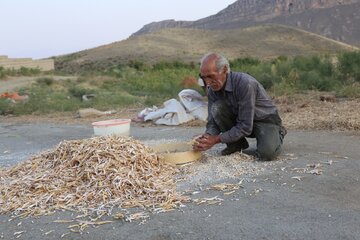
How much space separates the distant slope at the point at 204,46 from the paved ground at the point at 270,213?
3850 cm

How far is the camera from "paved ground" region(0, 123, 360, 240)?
2928mm

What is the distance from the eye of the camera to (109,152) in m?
4.01

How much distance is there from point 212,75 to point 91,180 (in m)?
1.30

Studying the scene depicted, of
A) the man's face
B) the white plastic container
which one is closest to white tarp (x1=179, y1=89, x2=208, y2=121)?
the white plastic container

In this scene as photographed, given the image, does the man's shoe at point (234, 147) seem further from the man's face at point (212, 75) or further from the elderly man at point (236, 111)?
the man's face at point (212, 75)

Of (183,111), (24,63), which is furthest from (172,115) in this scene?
(24,63)

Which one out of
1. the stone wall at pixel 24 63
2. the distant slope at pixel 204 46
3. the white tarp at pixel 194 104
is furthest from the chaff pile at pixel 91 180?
the distant slope at pixel 204 46

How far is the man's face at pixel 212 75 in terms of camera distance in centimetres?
420

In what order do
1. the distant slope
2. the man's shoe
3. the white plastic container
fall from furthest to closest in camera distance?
the distant slope
the white plastic container
the man's shoe

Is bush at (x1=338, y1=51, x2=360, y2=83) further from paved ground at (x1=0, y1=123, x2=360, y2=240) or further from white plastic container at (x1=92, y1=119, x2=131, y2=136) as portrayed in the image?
paved ground at (x1=0, y1=123, x2=360, y2=240)

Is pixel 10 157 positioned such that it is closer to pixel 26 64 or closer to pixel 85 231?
pixel 85 231

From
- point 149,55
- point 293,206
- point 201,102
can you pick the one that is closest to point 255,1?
point 149,55

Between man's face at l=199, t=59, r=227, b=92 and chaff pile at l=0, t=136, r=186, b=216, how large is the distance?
0.77 m

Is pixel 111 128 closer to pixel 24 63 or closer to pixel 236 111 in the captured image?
pixel 236 111
